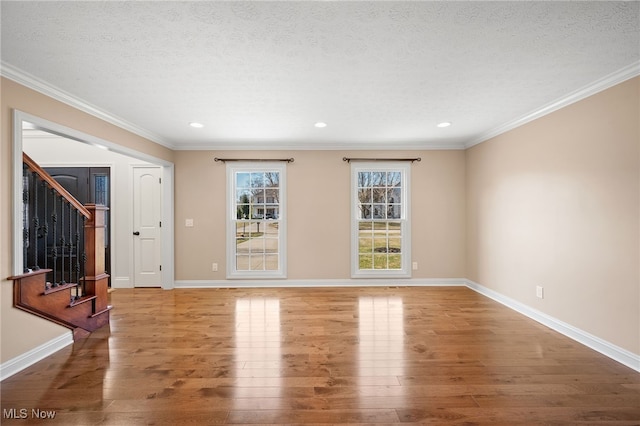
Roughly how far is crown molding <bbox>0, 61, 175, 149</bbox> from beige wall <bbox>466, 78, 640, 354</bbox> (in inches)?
200

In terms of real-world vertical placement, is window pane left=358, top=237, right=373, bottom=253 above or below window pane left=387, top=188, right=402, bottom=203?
below

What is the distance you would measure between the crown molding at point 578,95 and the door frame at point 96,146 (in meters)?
5.05

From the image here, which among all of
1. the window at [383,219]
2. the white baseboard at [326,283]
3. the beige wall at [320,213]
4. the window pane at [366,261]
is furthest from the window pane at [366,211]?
the white baseboard at [326,283]

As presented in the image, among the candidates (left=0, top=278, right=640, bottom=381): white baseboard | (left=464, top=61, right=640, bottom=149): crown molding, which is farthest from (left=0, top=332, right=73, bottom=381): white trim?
(left=464, top=61, right=640, bottom=149): crown molding

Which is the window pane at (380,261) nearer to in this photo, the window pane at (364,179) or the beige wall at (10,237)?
the window pane at (364,179)

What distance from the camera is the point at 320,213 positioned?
4.98m

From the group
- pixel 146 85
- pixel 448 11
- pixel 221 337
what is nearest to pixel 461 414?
pixel 221 337

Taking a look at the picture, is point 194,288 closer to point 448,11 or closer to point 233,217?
point 233,217

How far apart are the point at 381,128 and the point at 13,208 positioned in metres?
3.96

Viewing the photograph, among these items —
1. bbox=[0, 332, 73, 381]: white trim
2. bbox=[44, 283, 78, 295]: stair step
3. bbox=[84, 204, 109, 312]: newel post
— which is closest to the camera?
bbox=[0, 332, 73, 381]: white trim

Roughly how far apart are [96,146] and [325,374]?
3.55 m

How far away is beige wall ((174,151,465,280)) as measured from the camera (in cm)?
495

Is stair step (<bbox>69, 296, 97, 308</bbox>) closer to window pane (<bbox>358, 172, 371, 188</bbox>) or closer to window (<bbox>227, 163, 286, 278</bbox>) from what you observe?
window (<bbox>227, 163, 286, 278</bbox>)

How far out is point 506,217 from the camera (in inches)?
156
